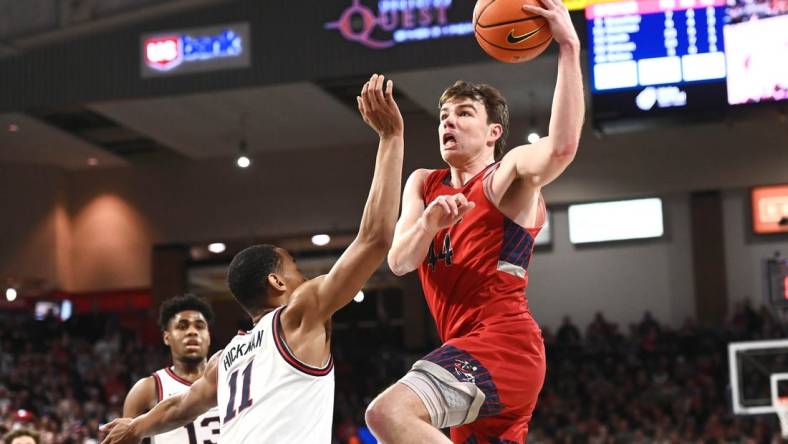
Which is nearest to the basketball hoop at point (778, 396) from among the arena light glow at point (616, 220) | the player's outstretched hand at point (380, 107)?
the player's outstretched hand at point (380, 107)

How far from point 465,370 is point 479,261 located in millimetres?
488

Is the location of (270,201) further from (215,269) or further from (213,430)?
(213,430)

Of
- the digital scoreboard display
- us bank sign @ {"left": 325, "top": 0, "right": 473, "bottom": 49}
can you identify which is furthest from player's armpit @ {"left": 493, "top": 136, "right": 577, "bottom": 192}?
us bank sign @ {"left": 325, "top": 0, "right": 473, "bottom": 49}

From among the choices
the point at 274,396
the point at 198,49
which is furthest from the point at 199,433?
the point at 198,49

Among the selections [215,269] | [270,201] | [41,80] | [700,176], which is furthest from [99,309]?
[700,176]

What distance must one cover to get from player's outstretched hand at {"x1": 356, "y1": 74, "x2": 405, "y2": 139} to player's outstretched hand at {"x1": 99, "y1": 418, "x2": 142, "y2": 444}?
2080mm

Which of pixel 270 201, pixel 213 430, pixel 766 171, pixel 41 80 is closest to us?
pixel 213 430

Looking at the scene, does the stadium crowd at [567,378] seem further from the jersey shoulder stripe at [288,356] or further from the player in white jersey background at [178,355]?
the jersey shoulder stripe at [288,356]

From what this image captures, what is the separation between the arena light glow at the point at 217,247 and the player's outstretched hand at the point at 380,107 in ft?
73.5

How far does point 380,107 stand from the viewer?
171 inches

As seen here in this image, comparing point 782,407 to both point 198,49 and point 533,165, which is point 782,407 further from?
point 198,49

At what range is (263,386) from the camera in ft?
15.2

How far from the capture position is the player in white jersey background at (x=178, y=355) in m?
7.57

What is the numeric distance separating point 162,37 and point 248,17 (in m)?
1.56
